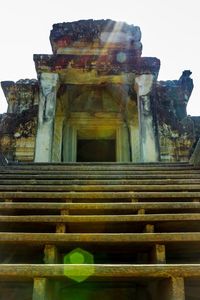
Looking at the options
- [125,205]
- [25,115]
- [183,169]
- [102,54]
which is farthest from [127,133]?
[125,205]

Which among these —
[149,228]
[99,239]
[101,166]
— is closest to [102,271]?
[99,239]

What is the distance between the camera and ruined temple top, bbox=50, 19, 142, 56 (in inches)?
427

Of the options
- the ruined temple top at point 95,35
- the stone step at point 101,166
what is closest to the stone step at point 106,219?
the stone step at point 101,166

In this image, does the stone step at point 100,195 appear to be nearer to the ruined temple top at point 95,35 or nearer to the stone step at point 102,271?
the stone step at point 102,271

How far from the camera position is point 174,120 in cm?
1199

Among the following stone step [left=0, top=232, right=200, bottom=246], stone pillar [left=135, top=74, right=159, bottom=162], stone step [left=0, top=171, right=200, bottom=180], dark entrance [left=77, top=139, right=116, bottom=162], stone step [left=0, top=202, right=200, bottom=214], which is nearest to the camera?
stone step [left=0, top=232, right=200, bottom=246]

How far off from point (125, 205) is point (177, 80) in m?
10.3

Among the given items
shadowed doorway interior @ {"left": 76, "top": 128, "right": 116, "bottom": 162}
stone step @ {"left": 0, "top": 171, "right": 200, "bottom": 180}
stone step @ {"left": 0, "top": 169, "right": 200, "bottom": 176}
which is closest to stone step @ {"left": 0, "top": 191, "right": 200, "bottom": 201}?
stone step @ {"left": 0, "top": 171, "right": 200, "bottom": 180}

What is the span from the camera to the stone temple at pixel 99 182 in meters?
2.58

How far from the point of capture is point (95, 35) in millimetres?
11055

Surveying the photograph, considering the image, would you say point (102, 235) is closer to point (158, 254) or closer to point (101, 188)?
point (158, 254)

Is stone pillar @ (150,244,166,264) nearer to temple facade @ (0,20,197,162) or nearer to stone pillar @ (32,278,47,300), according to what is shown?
stone pillar @ (32,278,47,300)

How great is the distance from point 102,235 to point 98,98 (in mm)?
9316

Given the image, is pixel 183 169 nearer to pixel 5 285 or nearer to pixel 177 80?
pixel 5 285
